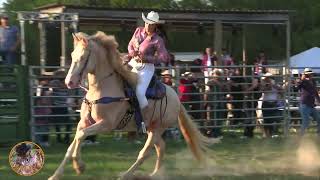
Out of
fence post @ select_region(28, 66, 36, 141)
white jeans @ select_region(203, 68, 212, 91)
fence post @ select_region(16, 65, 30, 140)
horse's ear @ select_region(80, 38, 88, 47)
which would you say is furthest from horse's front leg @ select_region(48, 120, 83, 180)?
white jeans @ select_region(203, 68, 212, 91)

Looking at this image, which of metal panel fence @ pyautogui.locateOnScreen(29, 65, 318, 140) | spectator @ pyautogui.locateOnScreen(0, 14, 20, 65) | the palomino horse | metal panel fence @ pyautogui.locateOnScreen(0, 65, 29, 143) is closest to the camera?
the palomino horse

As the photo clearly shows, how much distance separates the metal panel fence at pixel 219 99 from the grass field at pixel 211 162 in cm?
91

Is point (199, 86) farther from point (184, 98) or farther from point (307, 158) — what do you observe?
point (307, 158)

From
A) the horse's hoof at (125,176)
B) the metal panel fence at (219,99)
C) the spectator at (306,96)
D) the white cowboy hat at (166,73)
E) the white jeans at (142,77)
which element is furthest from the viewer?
the spectator at (306,96)

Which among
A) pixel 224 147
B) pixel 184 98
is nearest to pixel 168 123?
pixel 224 147

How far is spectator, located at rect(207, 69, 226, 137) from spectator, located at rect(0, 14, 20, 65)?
4938 mm

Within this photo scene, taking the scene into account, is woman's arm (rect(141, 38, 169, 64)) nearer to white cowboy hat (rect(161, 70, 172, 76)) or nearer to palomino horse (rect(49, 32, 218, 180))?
palomino horse (rect(49, 32, 218, 180))

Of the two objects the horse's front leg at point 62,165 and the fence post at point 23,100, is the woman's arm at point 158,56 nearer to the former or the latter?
the horse's front leg at point 62,165

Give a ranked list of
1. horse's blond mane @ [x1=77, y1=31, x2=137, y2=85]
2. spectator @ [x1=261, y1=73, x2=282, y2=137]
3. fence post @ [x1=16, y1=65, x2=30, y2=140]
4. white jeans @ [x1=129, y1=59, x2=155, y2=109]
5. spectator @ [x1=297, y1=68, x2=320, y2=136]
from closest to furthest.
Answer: horse's blond mane @ [x1=77, y1=31, x2=137, y2=85] → white jeans @ [x1=129, y1=59, x2=155, y2=109] → fence post @ [x1=16, y1=65, x2=30, y2=140] → spectator @ [x1=297, y1=68, x2=320, y2=136] → spectator @ [x1=261, y1=73, x2=282, y2=137]

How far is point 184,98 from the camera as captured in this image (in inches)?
632

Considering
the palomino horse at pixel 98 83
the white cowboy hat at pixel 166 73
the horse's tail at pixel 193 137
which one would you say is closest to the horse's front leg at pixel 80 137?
the palomino horse at pixel 98 83

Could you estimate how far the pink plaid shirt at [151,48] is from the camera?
9.97m

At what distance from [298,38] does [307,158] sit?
3050 centimetres

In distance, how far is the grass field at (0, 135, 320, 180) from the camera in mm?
9906
